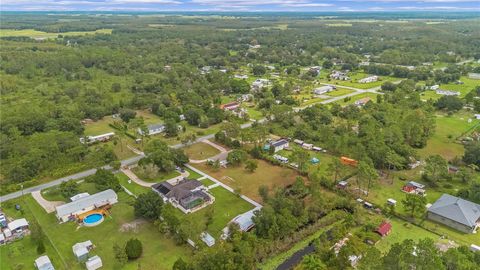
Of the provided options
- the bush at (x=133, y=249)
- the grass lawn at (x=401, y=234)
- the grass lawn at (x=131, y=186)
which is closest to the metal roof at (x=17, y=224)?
the grass lawn at (x=131, y=186)

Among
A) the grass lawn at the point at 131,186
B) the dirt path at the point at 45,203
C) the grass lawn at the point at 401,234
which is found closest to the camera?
the grass lawn at the point at 401,234

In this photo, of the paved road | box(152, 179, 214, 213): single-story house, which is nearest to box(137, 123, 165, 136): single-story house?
the paved road

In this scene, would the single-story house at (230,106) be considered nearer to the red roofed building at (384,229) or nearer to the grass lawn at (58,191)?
the grass lawn at (58,191)

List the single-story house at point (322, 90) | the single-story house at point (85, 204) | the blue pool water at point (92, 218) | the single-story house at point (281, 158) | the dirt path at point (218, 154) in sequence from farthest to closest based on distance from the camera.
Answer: the single-story house at point (322, 90), the dirt path at point (218, 154), the single-story house at point (281, 158), the single-story house at point (85, 204), the blue pool water at point (92, 218)

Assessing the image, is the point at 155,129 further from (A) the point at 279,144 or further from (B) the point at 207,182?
(A) the point at 279,144

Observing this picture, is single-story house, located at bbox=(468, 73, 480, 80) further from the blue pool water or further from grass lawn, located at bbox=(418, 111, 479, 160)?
the blue pool water

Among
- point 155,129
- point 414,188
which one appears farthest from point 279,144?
point 155,129
